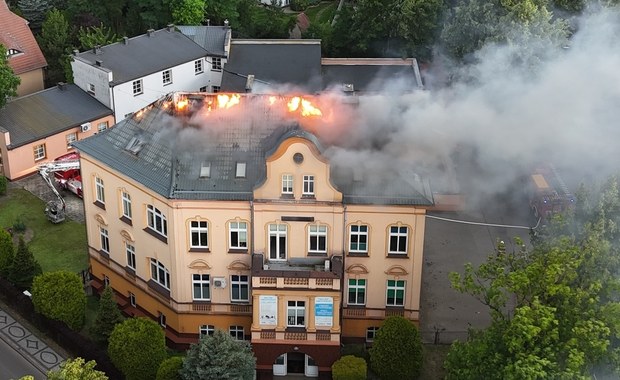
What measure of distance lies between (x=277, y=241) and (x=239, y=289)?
4.04 metres

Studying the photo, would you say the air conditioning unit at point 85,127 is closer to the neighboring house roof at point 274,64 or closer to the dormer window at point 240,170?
the neighboring house roof at point 274,64

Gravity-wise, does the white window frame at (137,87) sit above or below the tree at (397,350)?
above

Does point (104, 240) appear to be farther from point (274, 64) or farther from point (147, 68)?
point (274, 64)

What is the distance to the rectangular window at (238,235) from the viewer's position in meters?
45.6

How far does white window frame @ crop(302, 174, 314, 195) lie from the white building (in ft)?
104

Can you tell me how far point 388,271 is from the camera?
153 ft

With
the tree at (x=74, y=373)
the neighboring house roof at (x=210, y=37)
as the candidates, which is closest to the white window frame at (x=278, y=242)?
the tree at (x=74, y=373)

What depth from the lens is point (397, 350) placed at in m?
44.2

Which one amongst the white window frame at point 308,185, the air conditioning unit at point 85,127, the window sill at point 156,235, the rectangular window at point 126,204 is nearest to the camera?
the white window frame at point 308,185

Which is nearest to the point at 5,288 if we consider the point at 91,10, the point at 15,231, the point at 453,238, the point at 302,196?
the point at 15,231

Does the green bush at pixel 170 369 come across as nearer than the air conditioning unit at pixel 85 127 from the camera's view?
Yes

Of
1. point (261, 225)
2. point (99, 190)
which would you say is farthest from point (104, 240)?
point (261, 225)

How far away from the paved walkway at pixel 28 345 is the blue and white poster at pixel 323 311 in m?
15.6

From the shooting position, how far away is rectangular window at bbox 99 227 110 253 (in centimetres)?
5100
